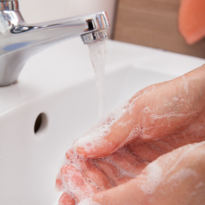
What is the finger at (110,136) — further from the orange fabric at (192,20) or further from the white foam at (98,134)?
the orange fabric at (192,20)

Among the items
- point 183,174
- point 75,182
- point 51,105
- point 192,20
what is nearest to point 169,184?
point 183,174

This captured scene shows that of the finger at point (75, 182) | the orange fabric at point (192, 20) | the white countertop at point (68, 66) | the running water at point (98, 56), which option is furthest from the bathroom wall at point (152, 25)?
the finger at point (75, 182)

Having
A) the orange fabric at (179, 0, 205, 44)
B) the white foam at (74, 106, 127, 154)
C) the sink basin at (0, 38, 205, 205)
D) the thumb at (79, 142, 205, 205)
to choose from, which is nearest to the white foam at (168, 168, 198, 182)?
the thumb at (79, 142, 205, 205)

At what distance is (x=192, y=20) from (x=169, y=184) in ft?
2.02

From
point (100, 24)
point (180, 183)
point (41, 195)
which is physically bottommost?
point (41, 195)

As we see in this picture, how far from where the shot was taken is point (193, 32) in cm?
79

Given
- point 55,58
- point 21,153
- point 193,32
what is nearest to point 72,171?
point 21,153

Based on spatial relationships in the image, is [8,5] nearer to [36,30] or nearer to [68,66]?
[36,30]

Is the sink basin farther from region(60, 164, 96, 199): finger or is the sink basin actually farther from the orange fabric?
the orange fabric

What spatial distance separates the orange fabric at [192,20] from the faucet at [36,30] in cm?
48

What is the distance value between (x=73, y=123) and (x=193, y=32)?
0.47 metres

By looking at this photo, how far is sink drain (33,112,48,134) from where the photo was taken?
0.43 meters

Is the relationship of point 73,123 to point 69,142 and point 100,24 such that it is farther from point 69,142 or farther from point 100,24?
point 100,24

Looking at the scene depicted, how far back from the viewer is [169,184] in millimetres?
260
